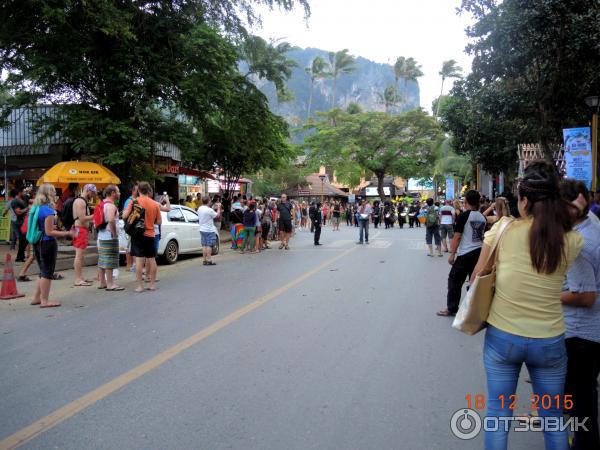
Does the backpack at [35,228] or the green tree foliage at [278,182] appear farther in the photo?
the green tree foliage at [278,182]

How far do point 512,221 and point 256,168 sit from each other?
23297mm

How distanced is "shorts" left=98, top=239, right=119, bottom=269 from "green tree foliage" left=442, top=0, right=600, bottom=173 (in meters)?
11.4

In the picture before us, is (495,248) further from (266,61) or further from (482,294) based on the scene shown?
(266,61)

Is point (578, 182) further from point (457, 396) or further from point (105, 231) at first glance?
point (105, 231)

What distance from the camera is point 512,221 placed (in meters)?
2.84

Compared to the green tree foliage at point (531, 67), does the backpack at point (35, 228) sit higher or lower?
lower

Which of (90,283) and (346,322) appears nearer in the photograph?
(346,322)

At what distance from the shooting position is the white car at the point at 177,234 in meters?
13.8

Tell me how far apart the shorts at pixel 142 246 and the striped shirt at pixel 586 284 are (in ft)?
24.9

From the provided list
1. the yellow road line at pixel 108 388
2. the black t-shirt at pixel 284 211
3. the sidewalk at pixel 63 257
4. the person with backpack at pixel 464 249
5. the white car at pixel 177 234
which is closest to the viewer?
the yellow road line at pixel 108 388

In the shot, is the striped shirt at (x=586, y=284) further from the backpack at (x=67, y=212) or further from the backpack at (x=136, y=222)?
the backpack at (x=67, y=212)

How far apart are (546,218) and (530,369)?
0.83 metres

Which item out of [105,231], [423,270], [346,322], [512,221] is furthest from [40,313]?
[423,270]

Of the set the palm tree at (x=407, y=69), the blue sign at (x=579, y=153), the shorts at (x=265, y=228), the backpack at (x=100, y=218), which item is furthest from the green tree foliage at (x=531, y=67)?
the palm tree at (x=407, y=69)
